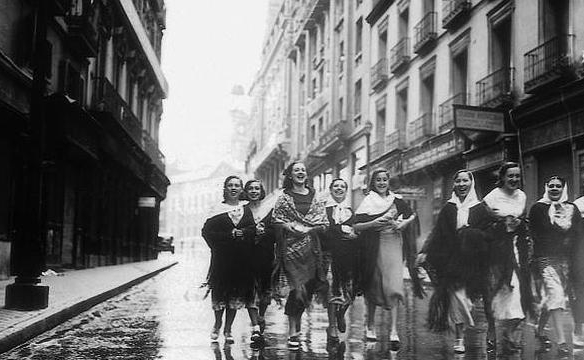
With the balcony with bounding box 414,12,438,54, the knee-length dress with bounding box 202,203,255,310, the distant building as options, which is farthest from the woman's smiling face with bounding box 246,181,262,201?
the distant building

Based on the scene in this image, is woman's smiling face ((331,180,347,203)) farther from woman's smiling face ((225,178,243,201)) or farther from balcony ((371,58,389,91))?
balcony ((371,58,389,91))

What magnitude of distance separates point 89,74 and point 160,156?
47.0 ft

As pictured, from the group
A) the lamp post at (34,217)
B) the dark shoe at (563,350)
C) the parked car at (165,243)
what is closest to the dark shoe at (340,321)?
the dark shoe at (563,350)

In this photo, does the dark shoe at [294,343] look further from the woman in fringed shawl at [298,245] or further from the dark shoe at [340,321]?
the dark shoe at [340,321]

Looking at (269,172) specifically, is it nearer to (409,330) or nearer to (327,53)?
(327,53)

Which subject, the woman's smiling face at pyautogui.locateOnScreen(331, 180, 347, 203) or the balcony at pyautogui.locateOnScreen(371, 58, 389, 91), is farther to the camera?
the balcony at pyautogui.locateOnScreen(371, 58, 389, 91)

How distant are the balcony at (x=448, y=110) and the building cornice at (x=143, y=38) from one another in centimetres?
1054

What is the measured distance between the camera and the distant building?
123 metres

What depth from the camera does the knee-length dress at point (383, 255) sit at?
7387 mm

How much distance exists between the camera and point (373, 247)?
7535mm

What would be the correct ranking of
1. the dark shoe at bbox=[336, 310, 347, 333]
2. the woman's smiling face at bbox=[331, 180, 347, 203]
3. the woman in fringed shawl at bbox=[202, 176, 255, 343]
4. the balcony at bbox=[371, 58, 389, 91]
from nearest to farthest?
the woman in fringed shawl at bbox=[202, 176, 255, 343]
the dark shoe at bbox=[336, 310, 347, 333]
the woman's smiling face at bbox=[331, 180, 347, 203]
the balcony at bbox=[371, 58, 389, 91]

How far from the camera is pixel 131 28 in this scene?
26531 mm

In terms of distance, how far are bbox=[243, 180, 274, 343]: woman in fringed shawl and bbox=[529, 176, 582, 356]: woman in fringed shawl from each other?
254 cm

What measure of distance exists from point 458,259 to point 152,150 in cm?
2616
